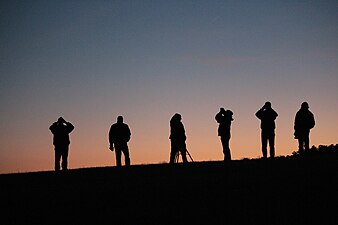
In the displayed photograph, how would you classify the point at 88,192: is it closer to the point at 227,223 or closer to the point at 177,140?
the point at 227,223

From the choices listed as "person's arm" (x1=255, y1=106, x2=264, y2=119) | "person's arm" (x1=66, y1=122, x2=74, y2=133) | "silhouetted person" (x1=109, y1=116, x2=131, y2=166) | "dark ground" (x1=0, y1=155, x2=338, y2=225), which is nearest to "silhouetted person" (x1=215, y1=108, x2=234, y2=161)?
"person's arm" (x1=255, y1=106, x2=264, y2=119)

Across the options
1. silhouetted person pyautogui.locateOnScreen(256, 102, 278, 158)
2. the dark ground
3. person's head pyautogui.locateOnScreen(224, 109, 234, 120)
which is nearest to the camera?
the dark ground

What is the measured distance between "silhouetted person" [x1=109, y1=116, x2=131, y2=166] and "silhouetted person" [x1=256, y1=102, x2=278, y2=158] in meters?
4.98

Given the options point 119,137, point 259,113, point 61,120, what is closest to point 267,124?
point 259,113

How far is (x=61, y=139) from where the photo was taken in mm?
21828

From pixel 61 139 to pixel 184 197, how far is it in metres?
9.74

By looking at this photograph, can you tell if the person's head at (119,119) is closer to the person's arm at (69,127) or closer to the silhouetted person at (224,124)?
the person's arm at (69,127)

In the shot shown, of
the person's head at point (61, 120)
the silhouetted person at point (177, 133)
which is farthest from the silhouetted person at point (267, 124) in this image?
the person's head at point (61, 120)

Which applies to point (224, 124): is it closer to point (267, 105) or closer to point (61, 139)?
point (267, 105)

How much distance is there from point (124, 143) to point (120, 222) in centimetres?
1103

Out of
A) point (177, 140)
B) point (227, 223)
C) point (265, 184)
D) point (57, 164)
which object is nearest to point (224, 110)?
point (177, 140)

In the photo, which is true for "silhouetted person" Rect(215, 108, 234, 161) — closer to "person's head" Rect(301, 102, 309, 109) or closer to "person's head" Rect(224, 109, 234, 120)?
"person's head" Rect(224, 109, 234, 120)

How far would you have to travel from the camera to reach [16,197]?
47.2 ft

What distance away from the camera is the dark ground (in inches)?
450
